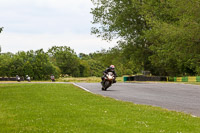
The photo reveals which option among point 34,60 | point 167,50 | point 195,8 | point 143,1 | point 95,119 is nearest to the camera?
point 95,119

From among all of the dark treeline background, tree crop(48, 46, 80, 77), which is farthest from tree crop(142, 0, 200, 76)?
tree crop(48, 46, 80, 77)

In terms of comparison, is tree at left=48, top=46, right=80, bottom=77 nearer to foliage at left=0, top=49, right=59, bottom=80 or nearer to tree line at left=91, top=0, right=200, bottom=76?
foliage at left=0, top=49, right=59, bottom=80

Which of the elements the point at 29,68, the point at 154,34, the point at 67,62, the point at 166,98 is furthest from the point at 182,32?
the point at 67,62

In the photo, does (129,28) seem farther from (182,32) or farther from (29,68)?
(29,68)

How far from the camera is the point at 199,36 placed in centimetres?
3762

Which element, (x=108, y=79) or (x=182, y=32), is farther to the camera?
(x=182, y=32)

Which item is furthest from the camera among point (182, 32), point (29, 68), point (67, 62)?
point (67, 62)

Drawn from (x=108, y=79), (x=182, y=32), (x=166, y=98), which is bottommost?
(x=166, y=98)

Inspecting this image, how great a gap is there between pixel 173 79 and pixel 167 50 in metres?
10.6

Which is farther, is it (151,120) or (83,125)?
(151,120)

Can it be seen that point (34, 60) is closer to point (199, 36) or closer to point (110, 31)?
point (110, 31)

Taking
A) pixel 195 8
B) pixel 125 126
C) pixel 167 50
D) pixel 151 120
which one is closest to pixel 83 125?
pixel 125 126

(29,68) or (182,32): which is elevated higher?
(182,32)

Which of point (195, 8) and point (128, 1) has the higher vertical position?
point (128, 1)
